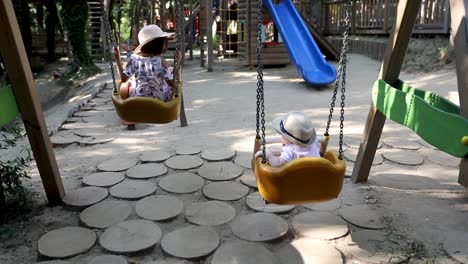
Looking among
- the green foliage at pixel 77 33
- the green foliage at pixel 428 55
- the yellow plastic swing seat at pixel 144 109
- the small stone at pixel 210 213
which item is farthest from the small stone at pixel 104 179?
the green foliage at pixel 77 33

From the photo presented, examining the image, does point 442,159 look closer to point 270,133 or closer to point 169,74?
point 270,133

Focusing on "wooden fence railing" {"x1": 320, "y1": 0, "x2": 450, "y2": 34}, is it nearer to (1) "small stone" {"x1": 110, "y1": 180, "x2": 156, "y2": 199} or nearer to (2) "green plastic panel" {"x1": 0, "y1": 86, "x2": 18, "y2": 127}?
(1) "small stone" {"x1": 110, "y1": 180, "x2": 156, "y2": 199}

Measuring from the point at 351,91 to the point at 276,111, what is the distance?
193cm

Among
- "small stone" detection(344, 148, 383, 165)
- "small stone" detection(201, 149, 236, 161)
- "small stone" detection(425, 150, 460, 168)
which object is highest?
"small stone" detection(201, 149, 236, 161)

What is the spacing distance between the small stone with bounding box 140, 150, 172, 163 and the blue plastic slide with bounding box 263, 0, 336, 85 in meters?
4.19

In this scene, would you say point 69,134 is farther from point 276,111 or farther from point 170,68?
point 276,111

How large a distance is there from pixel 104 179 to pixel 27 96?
96 centimetres

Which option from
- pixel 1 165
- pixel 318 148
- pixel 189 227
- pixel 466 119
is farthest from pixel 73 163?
pixel 466 119

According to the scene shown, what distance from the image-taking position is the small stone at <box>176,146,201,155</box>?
396cm

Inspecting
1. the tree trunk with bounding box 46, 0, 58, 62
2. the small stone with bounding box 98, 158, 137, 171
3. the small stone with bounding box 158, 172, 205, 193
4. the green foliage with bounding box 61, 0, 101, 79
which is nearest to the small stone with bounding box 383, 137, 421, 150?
the small stone with bounding box 158, 172, 205, 193

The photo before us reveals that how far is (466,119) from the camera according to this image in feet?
7.11

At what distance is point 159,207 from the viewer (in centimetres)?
288

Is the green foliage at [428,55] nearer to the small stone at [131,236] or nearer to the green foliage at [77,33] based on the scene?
the small stone at [131,236]

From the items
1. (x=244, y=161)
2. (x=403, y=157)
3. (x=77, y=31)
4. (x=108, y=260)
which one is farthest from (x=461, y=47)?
(x=77, y=31)
